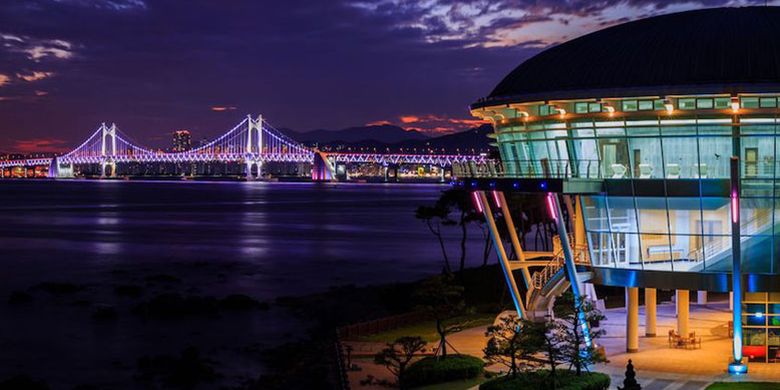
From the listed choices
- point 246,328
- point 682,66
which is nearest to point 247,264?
point 246,328

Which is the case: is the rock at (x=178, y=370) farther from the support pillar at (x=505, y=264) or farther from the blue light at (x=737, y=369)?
the blue light at (x=737, y=369)

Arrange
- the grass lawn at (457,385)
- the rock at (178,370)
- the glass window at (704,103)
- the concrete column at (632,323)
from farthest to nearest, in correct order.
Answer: the rock at (178,370), the concrete column at (632,323), the glass window at (704,103), the grass lawn at (457,385)

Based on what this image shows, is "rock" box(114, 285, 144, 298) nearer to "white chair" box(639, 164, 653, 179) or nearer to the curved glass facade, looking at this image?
the curved glass facade

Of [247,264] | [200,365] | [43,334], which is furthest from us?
[247,264]

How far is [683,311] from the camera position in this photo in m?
36.5

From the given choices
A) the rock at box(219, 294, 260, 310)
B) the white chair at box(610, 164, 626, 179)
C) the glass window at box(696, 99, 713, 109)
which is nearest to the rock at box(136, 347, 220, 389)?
the rock at box(219, 294, 260, 310)

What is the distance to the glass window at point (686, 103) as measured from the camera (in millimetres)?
32500

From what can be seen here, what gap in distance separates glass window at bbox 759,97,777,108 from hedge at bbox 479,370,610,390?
412 inches

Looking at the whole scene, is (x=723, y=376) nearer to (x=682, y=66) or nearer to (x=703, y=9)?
(x=682, y=66)

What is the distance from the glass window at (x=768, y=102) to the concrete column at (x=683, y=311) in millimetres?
7937

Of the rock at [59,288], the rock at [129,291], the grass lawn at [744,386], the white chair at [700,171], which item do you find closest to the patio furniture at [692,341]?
the grass lawn at [744,386]

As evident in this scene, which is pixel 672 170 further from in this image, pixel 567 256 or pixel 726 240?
pixel 567 256

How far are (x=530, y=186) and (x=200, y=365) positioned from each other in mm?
18339

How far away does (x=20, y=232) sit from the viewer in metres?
126
